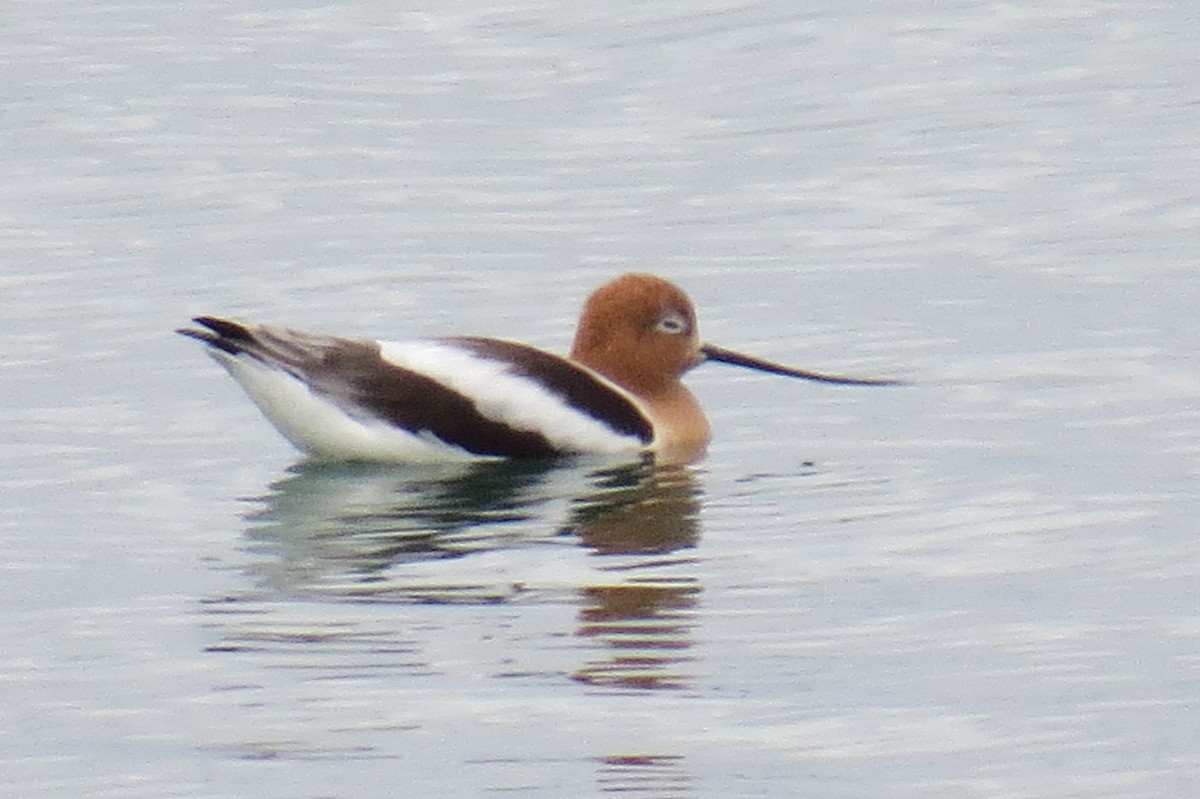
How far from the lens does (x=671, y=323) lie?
43.5ft

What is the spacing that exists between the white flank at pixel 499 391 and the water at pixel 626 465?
19 centimetres

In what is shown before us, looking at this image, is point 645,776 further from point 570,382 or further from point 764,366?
point 764,366

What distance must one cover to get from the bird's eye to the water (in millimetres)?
475

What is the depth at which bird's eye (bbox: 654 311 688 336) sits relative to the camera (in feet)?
43.4

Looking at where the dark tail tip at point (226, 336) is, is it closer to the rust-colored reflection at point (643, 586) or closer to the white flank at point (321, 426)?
the white flank at point (321, 426)

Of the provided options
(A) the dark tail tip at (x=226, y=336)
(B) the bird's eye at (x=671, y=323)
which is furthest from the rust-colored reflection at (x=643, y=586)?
(A) the dark tail tip at (x=226, y=336)

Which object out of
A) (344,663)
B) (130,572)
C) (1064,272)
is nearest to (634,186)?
(1064,272)

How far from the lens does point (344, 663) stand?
9117 mm

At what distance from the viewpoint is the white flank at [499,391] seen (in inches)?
490

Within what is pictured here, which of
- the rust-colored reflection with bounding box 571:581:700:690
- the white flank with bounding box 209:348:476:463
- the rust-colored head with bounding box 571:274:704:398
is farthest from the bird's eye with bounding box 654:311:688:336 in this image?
the rust-colored reflection with bounding box 571:581:700:690

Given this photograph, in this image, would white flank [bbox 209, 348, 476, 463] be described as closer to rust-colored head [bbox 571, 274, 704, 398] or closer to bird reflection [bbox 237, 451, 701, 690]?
bird reflection [bbox 237, 451, 701, 690]

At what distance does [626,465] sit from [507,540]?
1.66m

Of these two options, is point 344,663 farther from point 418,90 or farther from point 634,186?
point 418,90

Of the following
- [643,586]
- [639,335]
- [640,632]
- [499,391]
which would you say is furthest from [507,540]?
[639,335]
